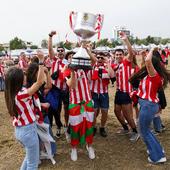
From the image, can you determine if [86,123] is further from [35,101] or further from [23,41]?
[23,41]

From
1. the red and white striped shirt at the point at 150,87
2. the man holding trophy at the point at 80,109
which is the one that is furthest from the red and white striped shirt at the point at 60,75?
the red and white striped shirt at the point at 150,87

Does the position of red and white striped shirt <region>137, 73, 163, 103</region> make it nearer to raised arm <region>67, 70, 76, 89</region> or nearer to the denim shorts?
raised arm <region>67, 70, 76, 89</region>

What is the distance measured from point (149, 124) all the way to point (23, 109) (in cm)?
218

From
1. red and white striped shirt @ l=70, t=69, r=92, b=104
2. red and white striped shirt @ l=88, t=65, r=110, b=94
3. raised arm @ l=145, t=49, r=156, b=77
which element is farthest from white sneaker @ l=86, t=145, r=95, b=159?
raised arm @ l=145, t=49, r=156, b=77

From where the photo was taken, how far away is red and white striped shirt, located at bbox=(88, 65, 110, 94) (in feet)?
20.9

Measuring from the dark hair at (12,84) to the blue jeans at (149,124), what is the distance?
Result: 2.12 metres

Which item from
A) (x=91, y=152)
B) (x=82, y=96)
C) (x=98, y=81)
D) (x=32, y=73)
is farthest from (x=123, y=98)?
(x=32, y=73)

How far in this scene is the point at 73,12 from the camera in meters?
5.07

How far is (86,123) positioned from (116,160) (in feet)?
2.79

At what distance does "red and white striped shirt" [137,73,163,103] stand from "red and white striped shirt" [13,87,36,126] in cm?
196

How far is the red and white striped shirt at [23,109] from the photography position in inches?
161

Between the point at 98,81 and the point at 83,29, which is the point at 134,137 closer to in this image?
the point at 98,81

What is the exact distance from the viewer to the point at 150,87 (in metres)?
5.21

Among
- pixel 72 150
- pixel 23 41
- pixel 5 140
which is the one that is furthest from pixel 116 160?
pixel 23 41
